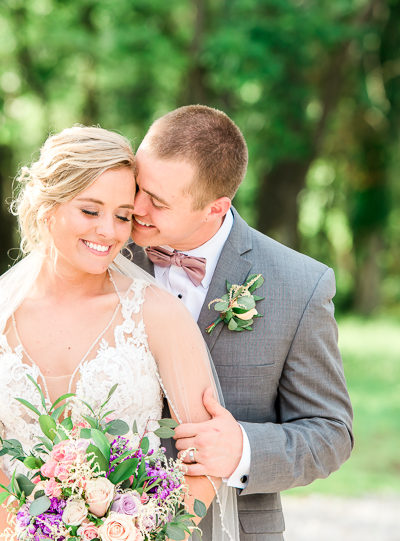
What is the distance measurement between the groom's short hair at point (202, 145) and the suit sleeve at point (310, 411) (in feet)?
2.09

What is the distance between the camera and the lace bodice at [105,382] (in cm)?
277

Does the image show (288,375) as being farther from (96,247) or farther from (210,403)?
(96,247)

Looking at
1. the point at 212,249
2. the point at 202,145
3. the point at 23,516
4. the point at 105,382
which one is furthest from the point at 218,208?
the point at 23,516

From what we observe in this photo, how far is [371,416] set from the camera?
10.4 m

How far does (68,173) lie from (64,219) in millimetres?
178

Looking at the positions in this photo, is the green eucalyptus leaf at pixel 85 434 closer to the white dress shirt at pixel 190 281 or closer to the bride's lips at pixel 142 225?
the white dress shirt at pixel 190 281

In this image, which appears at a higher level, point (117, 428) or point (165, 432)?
point (117, 428)

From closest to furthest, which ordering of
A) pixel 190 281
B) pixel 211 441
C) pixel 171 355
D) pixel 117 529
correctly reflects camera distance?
pixel 117 529 → pixel 211 441 → pixel 171 355 → pixel 190 281

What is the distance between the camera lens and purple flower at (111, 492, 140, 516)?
2201mm

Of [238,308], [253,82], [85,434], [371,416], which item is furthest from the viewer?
[253,82]

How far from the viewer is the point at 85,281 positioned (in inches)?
117

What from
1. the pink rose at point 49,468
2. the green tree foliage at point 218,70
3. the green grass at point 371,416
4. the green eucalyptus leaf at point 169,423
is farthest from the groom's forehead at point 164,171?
the green tree foliage at point 218,70

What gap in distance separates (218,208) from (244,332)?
60 cm

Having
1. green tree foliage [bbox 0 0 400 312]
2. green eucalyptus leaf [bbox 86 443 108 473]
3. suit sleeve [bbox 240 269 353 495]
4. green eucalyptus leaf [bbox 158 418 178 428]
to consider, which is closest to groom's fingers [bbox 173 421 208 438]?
green eucalyptus leaf [bbox 158 418 178 428]
